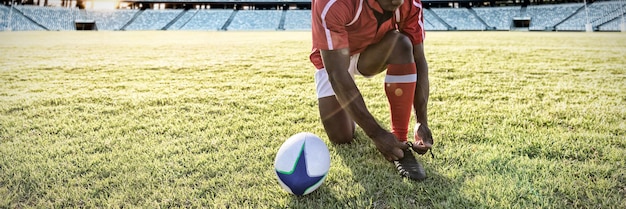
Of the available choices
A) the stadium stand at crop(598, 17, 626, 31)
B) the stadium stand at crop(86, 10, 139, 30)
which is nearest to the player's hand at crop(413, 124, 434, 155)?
the stadium stand at crop(598, 17, 626, 31)

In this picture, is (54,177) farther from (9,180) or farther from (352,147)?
(352,147)

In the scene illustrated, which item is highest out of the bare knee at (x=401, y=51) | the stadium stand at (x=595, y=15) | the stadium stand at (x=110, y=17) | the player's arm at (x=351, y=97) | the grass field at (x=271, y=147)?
the stadium stand at (x=110, y=17)

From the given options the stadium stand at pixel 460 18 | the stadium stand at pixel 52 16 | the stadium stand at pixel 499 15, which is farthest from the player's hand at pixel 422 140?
the stadium stand at pixel 52 16

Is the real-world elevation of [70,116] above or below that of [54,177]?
above

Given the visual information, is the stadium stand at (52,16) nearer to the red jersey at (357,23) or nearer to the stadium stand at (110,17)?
the stadium stand at (110,17)

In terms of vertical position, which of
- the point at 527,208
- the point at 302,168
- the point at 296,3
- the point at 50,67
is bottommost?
the point at 527,208

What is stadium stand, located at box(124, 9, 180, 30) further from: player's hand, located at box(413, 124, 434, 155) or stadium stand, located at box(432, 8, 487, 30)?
player's hand, located at box(413, 124, 434, 155)

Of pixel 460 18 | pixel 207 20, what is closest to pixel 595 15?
pixel 460 18

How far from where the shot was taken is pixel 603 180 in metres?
1.92

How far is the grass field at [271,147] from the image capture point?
72.4 inches

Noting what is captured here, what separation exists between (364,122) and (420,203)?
529mm

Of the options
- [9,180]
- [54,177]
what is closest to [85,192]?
[54,177]

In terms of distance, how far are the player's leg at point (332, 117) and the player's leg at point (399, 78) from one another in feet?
1.20

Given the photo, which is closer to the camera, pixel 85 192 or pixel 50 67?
pixel 85 192
